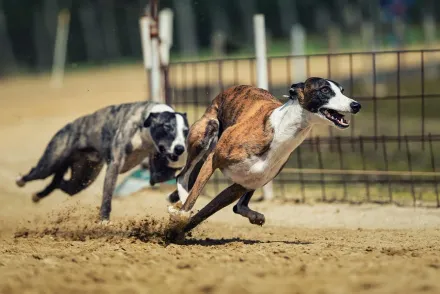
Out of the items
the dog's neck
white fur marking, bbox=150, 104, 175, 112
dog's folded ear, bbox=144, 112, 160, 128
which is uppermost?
the dog's neck

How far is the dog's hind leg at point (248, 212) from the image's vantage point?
7.84m

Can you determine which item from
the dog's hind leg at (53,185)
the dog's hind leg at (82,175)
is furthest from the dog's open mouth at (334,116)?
the dog's hind leg at (53,185)

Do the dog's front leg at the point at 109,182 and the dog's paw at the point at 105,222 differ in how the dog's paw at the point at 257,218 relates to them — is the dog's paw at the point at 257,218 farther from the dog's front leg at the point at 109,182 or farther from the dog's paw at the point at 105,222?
the dog's front leg at the point at 109,182

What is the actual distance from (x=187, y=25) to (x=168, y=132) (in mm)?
22189

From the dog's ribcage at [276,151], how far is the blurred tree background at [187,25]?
22.2m

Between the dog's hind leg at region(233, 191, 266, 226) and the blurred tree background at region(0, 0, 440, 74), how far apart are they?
71.1 feet

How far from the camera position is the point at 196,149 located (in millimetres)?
7969

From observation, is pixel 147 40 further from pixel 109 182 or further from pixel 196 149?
pixel 196 149

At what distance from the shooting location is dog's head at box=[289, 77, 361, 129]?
22.8ft

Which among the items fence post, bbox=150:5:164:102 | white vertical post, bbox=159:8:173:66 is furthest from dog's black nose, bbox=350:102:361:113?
white vertical post, bbox=159:8:173:66

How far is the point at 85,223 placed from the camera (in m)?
9.03

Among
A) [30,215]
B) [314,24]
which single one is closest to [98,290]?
[30,215]

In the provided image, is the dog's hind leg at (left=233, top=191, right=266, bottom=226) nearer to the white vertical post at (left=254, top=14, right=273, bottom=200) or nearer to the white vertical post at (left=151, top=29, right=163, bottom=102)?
the white vertical post at (left=254, top=14, right=273, bottom=200)

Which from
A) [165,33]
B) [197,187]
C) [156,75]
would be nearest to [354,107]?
[197,187]
